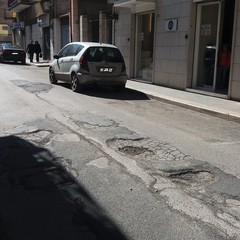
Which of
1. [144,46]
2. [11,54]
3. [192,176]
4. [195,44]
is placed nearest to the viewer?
[192,176]

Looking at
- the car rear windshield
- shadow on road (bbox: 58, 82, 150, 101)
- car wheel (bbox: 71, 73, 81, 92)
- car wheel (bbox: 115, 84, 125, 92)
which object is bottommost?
shadow on road (bbox: 58, 82, 150, 101)

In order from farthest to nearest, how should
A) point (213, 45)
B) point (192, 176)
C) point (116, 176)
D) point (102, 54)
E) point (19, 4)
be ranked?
point (19, 4) → point (213, 45) → point (102, 54) → point (192, 176) → point (116, 176)

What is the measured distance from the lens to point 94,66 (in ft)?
44.5

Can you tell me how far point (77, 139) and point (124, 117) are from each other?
2.52 metres

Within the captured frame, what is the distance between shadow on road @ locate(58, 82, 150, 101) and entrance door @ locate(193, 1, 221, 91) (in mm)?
2209

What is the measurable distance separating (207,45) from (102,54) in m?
3.57

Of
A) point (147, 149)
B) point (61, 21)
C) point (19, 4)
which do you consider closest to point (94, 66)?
point (147, 149)

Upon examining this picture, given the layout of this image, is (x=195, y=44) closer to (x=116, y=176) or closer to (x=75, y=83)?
(x=75, y=83)

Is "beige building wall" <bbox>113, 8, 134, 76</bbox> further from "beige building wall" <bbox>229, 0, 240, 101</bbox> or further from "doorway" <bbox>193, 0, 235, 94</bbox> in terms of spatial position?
"beige building wall" <bbox>229, 0, 240, 101</bbox>

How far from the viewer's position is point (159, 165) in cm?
579

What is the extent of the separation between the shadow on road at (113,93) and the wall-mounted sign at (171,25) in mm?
2676

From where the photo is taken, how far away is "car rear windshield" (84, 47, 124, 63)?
1363 cm

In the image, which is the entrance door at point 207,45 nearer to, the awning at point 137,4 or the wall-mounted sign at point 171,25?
the wall-mounted sign at point 171,25

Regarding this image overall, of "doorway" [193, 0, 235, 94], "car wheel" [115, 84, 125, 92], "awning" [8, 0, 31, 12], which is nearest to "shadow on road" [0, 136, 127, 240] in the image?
"car wheel" [115, 84, 125, 92]
